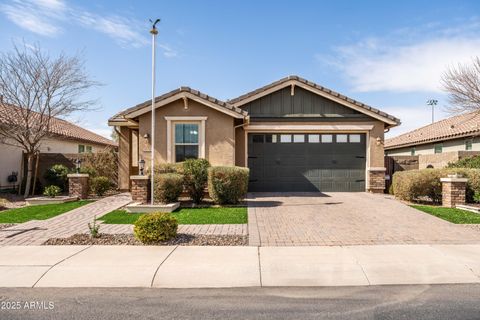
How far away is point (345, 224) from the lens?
8.17 meters

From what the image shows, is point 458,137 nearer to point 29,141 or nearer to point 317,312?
point 317,312

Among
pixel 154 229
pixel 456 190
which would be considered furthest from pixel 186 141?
pixel 456 190

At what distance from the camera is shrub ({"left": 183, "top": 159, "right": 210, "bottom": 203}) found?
11242mm

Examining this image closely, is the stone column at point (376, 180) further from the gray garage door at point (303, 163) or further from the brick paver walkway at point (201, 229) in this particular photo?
the brick paver walkway at point (201, 229)

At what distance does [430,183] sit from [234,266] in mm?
9429

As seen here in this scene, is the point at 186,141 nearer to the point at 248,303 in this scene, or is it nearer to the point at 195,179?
the point at 195,179

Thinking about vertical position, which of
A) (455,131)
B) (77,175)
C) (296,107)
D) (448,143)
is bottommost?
(77,175)

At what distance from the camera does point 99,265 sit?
514 centimetres

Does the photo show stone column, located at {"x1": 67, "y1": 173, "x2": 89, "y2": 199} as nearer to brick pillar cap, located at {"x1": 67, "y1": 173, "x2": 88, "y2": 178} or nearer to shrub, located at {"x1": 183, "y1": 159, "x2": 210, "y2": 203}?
brick pillar cap, located at {"x1": 67, "y1": 173, "x2": 88, "y2": 178}

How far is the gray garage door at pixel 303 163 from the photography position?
48.2ft

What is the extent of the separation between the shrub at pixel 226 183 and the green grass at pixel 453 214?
5965mm

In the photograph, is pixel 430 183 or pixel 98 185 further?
pixel 98 185

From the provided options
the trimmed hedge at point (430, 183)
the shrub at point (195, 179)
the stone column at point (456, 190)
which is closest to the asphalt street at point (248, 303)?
the shrub at point (195, 179)

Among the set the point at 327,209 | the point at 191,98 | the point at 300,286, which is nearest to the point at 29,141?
the point at 191,98
